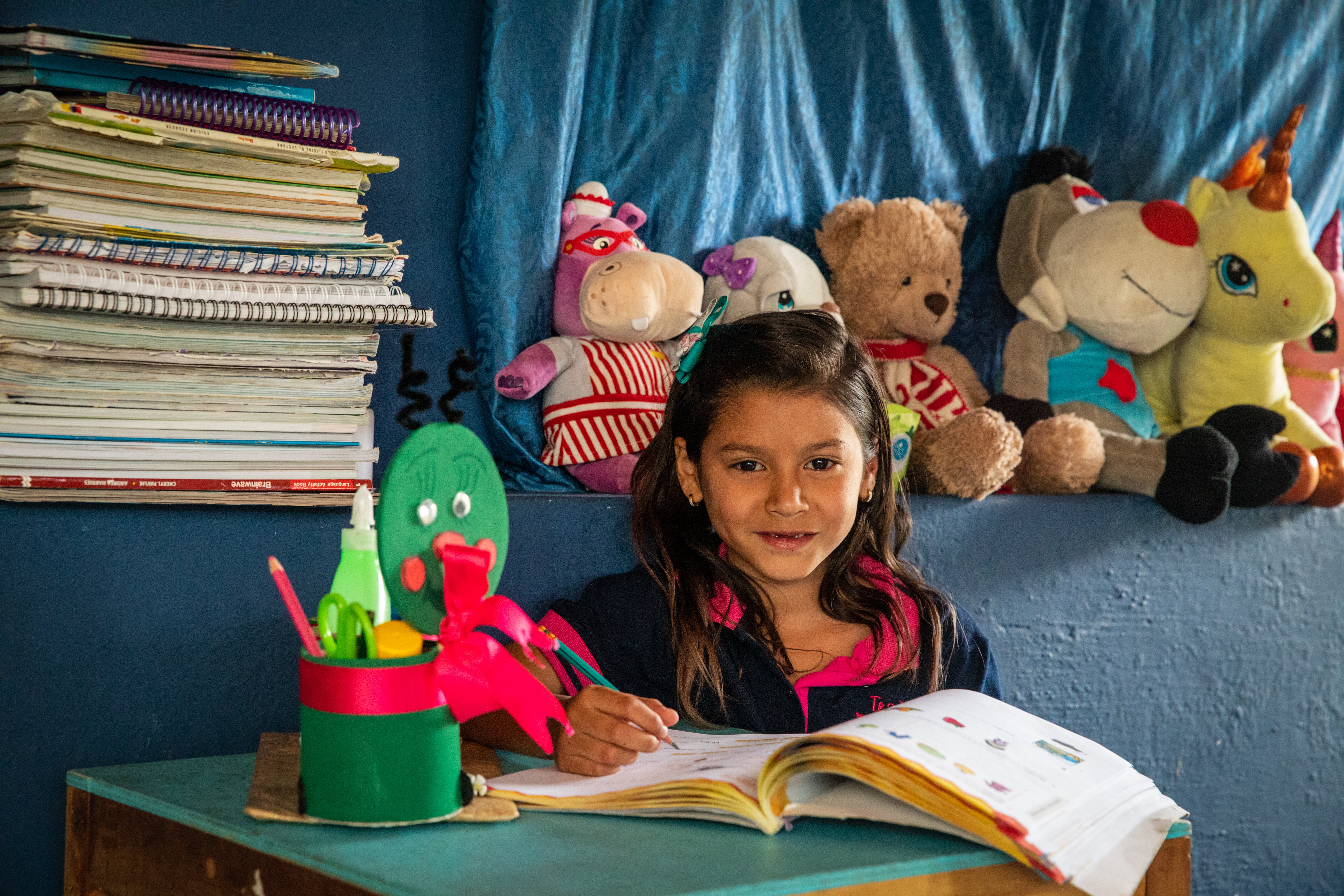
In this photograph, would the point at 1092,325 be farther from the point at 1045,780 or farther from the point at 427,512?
the point at 427,512

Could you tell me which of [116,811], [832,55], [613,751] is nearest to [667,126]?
[832,55]

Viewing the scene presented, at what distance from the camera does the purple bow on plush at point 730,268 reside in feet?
4.77

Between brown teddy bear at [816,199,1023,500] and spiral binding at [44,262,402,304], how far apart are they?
0.77 meters

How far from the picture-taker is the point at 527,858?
0.62 m

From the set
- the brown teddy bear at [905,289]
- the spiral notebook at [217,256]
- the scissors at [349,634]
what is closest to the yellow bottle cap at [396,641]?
the scissors at [349,634]

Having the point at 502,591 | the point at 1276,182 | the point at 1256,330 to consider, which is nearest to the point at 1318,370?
the point at 1256,330

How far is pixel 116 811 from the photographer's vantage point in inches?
30.5

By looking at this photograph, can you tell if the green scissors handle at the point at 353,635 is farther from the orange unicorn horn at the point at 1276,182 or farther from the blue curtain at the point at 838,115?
the orange unicorn horn at the point at 1276,182

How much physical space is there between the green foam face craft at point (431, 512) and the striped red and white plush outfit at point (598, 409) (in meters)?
0.61

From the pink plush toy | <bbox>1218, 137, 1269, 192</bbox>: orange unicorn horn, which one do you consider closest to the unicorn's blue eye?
<bbox>1218, 137, 1269, 192</bbox>: orange unicorn horn

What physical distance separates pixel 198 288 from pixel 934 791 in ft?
2.40

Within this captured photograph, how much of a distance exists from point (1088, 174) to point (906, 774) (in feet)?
4.64

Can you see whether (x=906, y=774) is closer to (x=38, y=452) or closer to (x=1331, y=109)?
(x=38, y=452)

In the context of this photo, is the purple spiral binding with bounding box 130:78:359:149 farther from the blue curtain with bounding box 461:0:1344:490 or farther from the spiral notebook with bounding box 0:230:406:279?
the blue curtain with bounding box 461:0:1344:490
